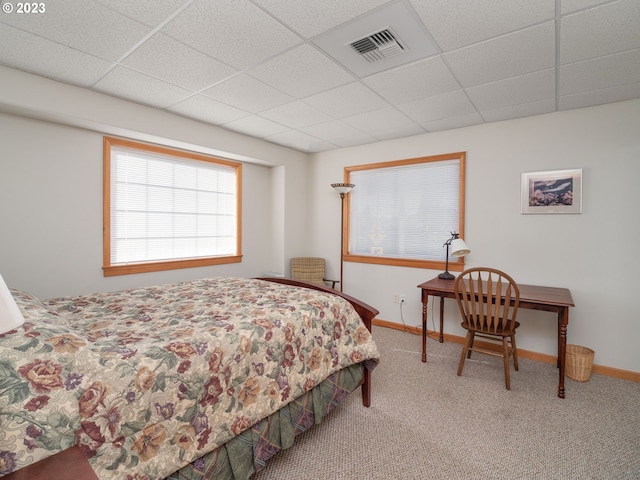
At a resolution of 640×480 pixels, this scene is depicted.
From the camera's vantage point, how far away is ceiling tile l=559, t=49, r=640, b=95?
203 centimetres

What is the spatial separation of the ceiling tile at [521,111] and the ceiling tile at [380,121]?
759 mm

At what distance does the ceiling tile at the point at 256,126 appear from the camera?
10.6 feet

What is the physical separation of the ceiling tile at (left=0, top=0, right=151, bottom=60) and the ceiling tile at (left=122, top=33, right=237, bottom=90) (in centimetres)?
9

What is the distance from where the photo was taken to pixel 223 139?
3.54 metres

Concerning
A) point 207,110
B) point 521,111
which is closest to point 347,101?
point 207,110

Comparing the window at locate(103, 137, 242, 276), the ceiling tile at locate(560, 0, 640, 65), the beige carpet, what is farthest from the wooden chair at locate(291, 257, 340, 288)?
the ceiling tile at locate(560, 0, 640, 65)

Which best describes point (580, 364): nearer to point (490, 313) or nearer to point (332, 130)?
point (490, 313)

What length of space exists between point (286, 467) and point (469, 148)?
3381 millimetres

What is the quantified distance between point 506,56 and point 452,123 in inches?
51.7

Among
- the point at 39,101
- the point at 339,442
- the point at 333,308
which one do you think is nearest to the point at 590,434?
the point at 339,442

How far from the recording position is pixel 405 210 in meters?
3.91

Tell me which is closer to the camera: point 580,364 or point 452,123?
point 580,364

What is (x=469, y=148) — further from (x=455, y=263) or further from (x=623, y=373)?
(x=623, y=373)

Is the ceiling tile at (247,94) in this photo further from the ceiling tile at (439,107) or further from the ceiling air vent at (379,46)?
the ceiling tile at (439,107)
